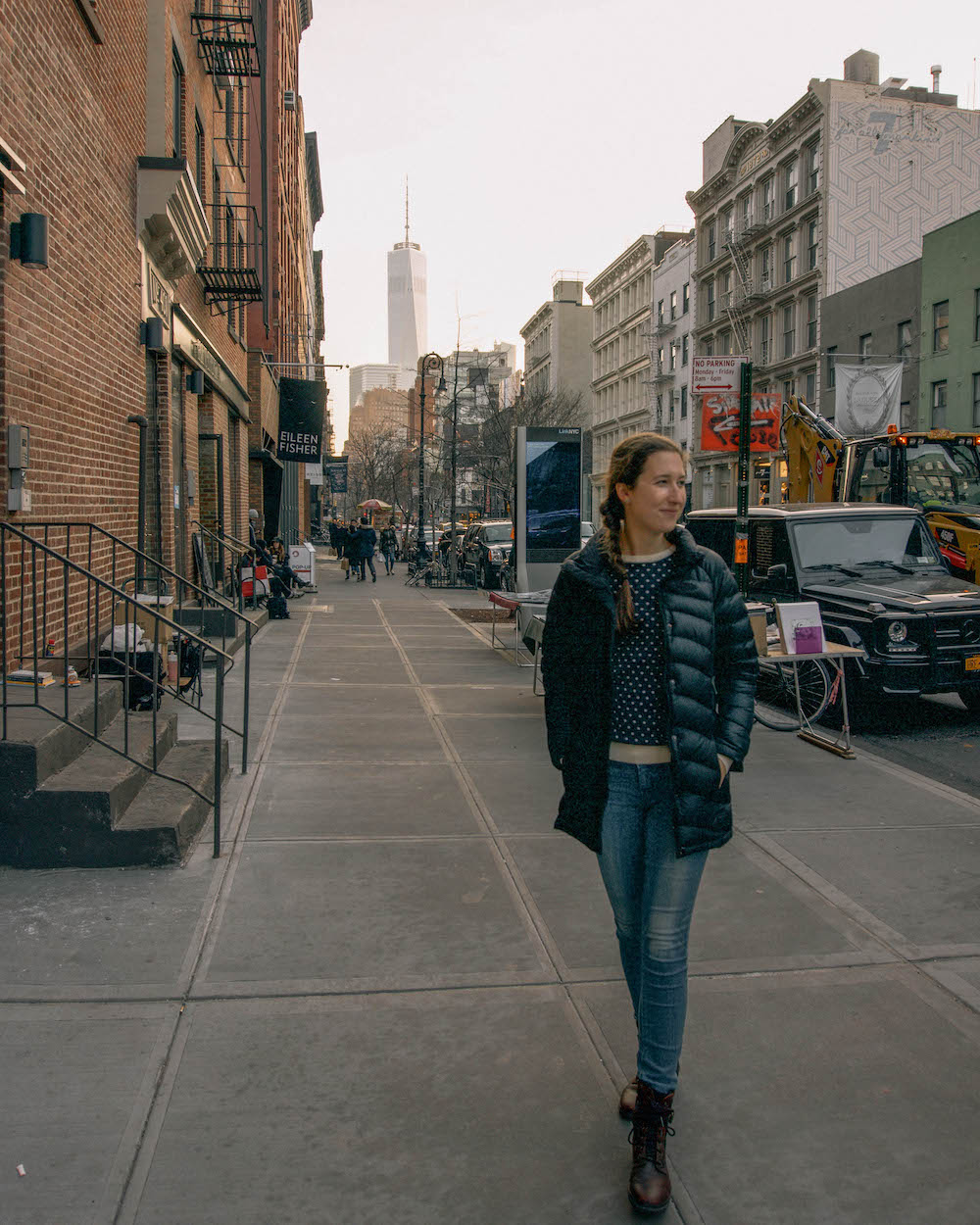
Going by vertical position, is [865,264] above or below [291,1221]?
above

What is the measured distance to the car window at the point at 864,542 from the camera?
10.6 metres

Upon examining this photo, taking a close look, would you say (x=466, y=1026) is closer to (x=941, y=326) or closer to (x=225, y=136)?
(x=225, y=136)

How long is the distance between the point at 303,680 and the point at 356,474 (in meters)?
78.9

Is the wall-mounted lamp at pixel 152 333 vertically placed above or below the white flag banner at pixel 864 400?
below

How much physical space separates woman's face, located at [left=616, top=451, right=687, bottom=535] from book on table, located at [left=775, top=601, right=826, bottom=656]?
18.4ft

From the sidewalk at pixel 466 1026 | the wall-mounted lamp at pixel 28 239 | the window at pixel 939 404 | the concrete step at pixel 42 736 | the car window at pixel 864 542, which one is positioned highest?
the window at pixel 939 404

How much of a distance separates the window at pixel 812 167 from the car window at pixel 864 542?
36291mm

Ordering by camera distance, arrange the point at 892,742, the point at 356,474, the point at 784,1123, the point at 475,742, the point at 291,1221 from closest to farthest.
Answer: the point at 291,1221 < the point at 784,1123 < the point at 475,742 < the point at 892,742 < the point at 356,474

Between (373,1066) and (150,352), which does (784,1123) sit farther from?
(150,352)

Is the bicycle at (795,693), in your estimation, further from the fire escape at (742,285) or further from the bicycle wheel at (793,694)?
the fire escape at (742,285)

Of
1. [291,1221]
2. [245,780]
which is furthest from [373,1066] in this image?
[245,780]

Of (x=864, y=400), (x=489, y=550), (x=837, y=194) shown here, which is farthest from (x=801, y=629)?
(x=837, y=194)

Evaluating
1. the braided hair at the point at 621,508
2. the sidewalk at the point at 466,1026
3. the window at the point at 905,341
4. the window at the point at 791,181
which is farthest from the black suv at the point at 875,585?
the window at the point at 791,181

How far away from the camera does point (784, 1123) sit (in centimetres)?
318
